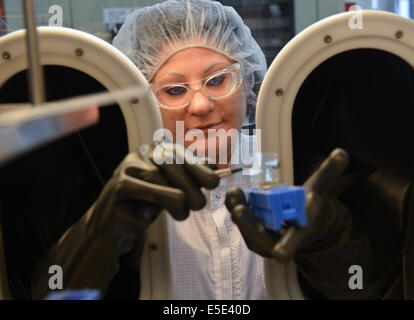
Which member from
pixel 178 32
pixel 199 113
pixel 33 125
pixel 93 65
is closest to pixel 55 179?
pixel 93 65

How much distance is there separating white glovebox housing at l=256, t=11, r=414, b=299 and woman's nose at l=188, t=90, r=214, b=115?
0.67 feet

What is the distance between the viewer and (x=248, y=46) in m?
1.28

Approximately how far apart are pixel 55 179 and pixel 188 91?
356 millimetres

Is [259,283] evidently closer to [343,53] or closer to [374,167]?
[374,167]

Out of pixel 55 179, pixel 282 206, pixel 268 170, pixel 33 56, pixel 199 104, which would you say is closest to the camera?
pixel 33 56

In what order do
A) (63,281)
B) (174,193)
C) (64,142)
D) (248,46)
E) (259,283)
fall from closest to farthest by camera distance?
(174,193) < (63,281) < (64,142) < (259,283) < (248,46)

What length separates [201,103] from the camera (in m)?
1.08

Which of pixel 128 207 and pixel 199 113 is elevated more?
pixel 199 113

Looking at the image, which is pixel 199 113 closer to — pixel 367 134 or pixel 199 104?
pixel 199 104

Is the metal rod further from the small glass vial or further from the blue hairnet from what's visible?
the blue hairnet

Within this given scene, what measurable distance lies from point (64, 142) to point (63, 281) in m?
0.27

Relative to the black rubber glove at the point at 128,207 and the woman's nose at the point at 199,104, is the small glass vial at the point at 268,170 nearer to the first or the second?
the black rubber glove at the point at 128,207

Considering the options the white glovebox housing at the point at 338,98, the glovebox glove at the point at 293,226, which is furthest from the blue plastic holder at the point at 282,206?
the white glovebox housing at the point at 338,98
